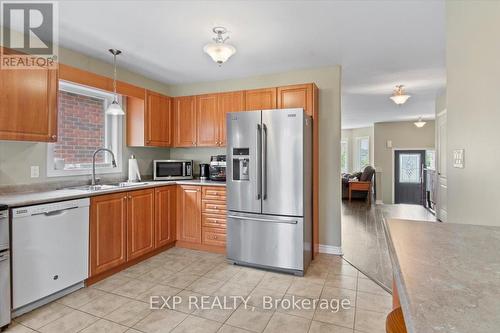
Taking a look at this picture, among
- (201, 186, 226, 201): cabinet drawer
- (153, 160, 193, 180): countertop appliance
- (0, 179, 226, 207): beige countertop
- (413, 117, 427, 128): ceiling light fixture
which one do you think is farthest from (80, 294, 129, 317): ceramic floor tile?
(413, 117, 427, 128): ceiling light fixture

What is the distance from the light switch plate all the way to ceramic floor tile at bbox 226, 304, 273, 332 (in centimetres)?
174

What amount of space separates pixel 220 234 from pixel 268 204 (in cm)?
91

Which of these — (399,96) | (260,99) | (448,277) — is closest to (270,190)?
(260,99)

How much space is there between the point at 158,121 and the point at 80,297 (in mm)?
2446

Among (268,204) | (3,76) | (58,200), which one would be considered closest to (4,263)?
(58,200)

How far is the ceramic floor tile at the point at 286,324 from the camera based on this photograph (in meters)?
1.93

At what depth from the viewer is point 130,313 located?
2141 mm

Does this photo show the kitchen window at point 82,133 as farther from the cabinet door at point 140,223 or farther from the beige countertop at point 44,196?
the cabinet door at point 140,223

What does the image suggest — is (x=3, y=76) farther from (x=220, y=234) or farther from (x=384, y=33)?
(x=384, y=33)

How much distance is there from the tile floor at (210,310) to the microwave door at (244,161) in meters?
0.78

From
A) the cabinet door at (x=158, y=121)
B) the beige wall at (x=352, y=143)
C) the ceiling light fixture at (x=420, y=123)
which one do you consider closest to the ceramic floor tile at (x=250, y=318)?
the cabinet door at (x=158, y=121)

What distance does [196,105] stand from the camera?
4.12 m

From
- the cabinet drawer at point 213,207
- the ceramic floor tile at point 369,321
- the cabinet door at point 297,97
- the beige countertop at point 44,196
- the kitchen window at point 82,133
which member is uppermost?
the cabinet door at point 297,97

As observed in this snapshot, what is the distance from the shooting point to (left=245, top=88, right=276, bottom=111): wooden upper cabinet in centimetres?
361
